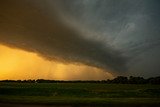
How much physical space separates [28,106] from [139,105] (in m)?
21.7

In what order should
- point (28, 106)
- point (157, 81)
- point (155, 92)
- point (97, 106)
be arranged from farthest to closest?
point (157, 81) → point (155, 92) → point (97, 106) → point (28, 106)

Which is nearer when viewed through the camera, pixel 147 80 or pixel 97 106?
pixel 97 106

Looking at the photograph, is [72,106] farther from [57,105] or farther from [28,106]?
[28,106]

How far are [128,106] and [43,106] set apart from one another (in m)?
16.4

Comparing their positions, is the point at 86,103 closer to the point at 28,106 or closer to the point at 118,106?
the point at 118,106

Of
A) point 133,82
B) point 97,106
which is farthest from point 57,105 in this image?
point 133,82

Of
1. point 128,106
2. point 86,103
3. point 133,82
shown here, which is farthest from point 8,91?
point 133,82

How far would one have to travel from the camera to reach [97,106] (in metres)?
60.3

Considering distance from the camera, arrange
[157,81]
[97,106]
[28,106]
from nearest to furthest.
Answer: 1. [28,106]
2. [97,106]
3. [157,81]

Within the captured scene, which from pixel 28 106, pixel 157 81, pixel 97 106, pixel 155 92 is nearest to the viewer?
pixel 28 106

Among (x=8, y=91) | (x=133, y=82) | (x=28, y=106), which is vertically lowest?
(x=28, y=106)

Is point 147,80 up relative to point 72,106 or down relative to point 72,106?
up

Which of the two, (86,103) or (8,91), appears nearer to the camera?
(86,103)

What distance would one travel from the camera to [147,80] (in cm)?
19838
